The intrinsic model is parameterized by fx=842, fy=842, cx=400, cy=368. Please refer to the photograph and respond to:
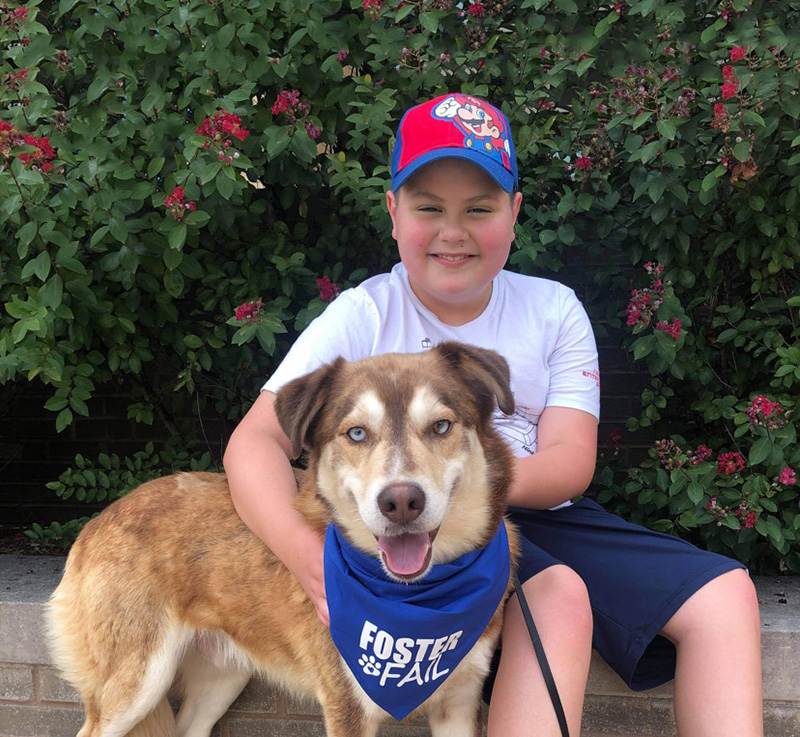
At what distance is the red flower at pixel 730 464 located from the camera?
3105mm

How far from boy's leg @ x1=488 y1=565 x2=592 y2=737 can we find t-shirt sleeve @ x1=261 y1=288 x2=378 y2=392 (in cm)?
94

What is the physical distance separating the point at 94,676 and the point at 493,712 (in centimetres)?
137

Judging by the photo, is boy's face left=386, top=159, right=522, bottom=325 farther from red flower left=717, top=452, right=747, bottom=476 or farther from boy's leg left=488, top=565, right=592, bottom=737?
red flower left=717, top=452, right=747, bottom=476

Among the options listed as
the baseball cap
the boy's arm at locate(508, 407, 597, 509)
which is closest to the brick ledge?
the boy's arm at locate(508, 407, 597, 509)

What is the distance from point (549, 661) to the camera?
229cm

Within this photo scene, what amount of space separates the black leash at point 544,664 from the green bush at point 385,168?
101 cm

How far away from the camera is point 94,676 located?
111 inches

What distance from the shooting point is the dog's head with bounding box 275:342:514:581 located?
7.08ft

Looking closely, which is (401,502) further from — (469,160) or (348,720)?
(469,160)

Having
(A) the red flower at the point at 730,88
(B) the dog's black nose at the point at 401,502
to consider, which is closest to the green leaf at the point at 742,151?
(A) the red flower at the point at 730,88

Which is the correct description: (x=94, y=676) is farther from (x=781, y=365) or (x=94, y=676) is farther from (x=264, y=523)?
(x=781, y=365)

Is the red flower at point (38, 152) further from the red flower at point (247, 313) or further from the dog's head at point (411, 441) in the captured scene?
the dog's head at point (411, 441)

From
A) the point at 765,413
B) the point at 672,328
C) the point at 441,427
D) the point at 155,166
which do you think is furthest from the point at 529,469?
the point at 155,166

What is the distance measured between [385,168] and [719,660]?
6.54 ft
